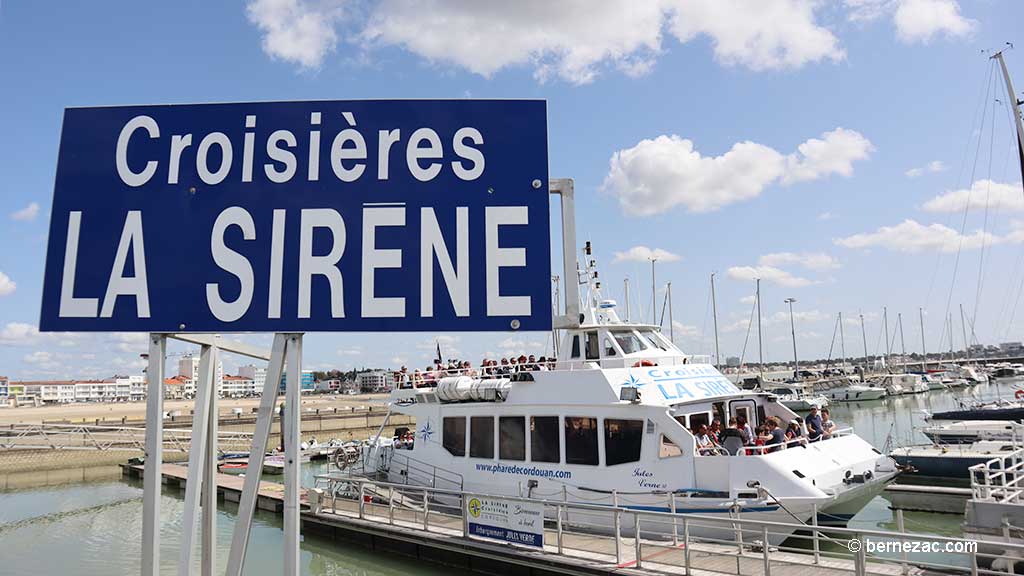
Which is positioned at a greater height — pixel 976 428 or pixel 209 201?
pixel 209 201

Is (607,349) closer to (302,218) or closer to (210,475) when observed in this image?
(210,475)

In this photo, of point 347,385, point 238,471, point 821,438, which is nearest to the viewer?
point 821,438

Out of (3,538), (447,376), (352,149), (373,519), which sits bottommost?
(3,538)

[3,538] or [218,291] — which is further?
[3,538]

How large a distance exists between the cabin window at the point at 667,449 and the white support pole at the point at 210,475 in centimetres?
968

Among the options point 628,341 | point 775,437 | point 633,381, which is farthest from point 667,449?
point 628,341

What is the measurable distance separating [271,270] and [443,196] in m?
0.96

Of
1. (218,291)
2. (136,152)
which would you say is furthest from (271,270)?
(136,152)

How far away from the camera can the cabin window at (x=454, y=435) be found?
48.8 ft

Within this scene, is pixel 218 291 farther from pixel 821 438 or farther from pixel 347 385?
pixel 347 385

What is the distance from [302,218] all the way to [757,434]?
12380mm

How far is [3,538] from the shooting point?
1794 cm

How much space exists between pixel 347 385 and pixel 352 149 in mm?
178917

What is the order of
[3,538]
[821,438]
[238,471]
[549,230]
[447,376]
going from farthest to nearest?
[238,471] < [3,538] < [447,376] < [821,438] < [549,230]
